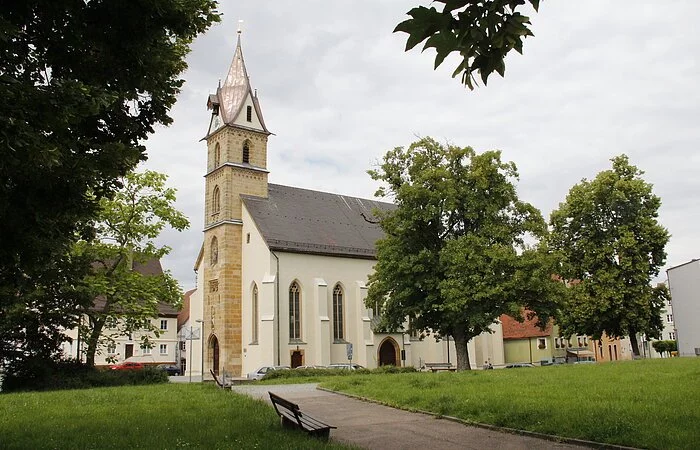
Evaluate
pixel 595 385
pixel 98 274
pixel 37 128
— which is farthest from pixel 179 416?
pixel 98 274

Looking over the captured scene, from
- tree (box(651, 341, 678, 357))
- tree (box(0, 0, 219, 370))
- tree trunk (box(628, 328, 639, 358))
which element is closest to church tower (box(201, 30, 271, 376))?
tree trunk (box(628, 328, 639, 358))

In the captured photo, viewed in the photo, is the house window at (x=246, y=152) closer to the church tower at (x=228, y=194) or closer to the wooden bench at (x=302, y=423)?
the church tower at (x=228, y=194)

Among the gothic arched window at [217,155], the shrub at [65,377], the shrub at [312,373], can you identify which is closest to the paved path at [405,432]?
the shrub at [65,377]

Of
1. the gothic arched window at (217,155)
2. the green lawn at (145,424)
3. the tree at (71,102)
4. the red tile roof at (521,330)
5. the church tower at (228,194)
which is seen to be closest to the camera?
the tree at (71,102)

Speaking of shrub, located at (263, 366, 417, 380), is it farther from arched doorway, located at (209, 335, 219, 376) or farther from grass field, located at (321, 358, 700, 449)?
arched doorway, located at (209, 335, 219, 376)

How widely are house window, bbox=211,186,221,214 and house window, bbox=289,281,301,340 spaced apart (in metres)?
8.48

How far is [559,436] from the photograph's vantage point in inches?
379

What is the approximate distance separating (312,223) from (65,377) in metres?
23.1

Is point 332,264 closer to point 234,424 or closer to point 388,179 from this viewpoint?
point 388,179

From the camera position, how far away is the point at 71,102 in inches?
306

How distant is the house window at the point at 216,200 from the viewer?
45.2 meters

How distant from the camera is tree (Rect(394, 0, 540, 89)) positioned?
3.83 m

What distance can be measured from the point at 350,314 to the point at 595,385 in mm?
29727

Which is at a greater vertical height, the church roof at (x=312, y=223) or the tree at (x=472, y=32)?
the church roof at (x=312, y=223)
